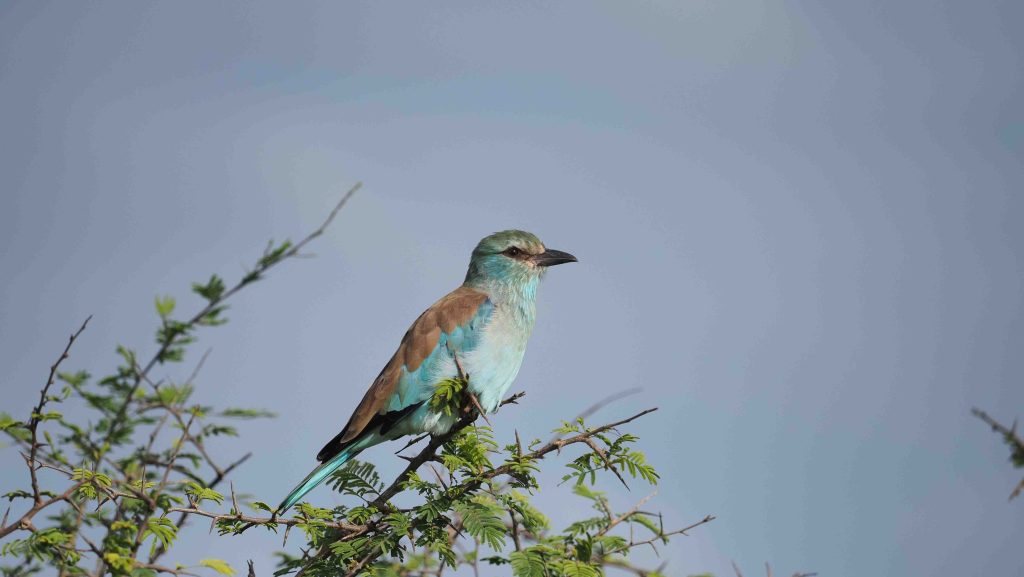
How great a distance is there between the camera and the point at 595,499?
461 centimetres

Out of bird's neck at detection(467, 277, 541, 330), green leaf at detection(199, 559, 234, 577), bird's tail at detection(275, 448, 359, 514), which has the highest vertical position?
Result: bird's neck at detection(467, 277, 541, 330)

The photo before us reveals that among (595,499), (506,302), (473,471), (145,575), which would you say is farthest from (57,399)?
(506,302)

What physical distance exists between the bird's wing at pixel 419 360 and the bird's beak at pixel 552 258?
623mm

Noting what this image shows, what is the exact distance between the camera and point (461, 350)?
6.30 m

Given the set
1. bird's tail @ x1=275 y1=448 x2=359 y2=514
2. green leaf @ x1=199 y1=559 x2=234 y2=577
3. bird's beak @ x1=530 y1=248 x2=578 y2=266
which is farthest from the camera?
bird's beak @ x1=530 y1=248 x2=578 y2=266

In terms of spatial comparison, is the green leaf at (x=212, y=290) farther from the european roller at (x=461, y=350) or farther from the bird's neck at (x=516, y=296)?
the bird's neck at (x=516, y=296)

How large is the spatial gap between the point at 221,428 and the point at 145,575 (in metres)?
1.48

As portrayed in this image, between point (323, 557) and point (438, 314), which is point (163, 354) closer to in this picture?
point (323, 557)

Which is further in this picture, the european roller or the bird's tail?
the european roller

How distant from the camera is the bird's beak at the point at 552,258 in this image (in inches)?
290

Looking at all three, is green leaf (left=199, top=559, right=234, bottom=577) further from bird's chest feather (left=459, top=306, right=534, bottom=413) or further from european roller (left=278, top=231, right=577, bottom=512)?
bird's chest feather (left=459, top=306, right=534, bottom=413)

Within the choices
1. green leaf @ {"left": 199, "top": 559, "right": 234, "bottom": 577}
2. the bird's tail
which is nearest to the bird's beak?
the bird's tail

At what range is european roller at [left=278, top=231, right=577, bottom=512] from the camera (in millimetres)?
5867

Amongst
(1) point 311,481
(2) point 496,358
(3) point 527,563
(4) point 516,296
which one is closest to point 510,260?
(4) point 516,296
